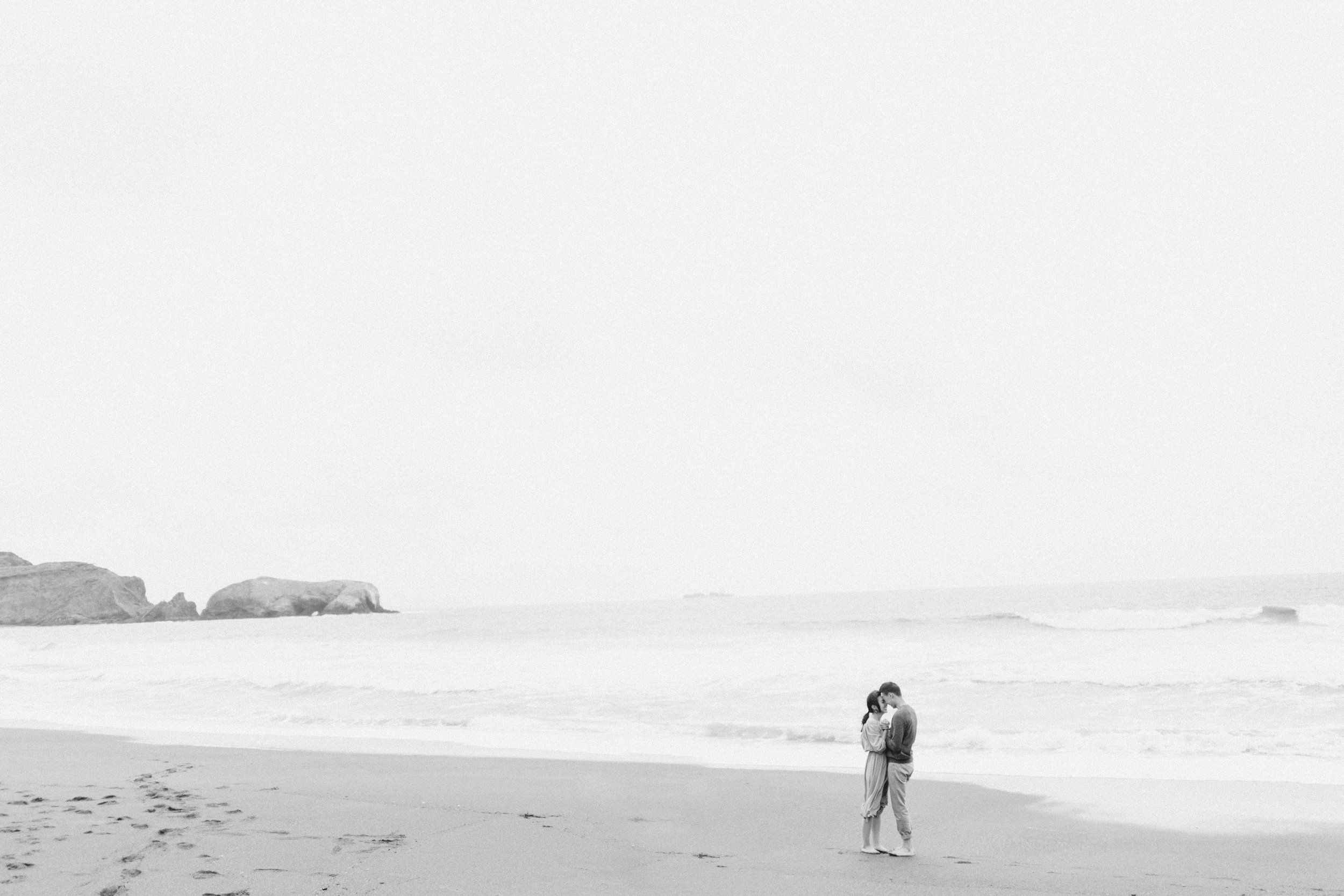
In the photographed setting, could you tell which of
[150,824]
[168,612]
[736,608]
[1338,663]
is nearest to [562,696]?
[150,824]

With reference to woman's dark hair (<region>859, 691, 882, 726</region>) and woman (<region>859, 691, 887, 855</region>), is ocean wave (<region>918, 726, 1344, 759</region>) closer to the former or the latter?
woman (<region>859, 691, 887, 855</region>)

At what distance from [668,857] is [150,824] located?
4.32 metres

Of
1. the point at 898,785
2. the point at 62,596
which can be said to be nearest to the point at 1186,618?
the point at 898,785

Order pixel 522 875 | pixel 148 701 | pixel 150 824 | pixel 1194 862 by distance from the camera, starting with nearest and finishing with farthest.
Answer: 1. pixel 522 875
2. pixel 1194 862
3. pixel 150 824
4. pixel 148 701

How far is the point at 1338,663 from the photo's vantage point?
60.2 feet

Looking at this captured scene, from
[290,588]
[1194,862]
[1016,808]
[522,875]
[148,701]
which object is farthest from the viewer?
[290,588]

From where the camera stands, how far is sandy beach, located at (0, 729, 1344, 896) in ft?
20.0

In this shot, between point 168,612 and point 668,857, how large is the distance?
95542 millimetres

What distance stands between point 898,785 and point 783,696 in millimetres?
10793

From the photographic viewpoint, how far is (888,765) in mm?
7137

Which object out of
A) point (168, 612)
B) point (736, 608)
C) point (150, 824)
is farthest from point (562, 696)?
point (168, 612)

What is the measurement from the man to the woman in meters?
0.04

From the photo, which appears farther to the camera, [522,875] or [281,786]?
[281,786]

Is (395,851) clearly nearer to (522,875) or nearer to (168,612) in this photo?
(522,875)
